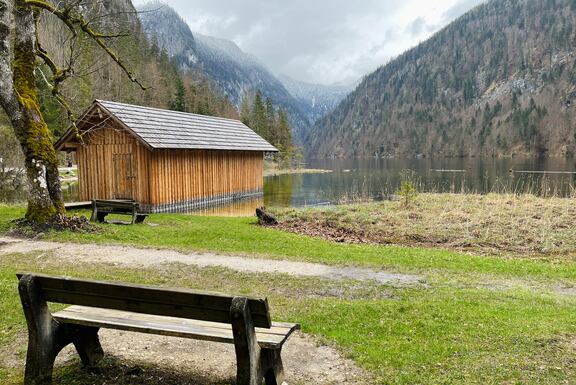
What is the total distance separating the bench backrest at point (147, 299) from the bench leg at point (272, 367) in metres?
0.58

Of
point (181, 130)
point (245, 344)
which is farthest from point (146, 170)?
point (245, 344)

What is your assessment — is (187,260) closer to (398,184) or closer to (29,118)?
(29,118)

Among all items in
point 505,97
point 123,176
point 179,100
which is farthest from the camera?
point 505,97

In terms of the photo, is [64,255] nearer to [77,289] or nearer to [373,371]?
[77,289]

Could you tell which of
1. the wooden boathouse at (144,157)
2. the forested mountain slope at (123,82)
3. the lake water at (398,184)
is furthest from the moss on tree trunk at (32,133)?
the forested mountain slope at (123,82)

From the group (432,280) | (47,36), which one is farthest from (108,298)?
(47,36)

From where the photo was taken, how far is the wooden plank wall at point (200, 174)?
23.7 metres

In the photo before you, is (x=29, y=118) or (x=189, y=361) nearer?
(x=189, y=361)

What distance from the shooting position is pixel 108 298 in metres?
4.34

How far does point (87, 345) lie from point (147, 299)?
60.7 inches

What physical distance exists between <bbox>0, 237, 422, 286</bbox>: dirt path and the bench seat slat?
18.8 feet

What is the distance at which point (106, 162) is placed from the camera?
79.2 ft

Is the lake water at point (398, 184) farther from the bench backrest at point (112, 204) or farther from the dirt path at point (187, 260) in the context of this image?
the dirt path at point (187, 260)

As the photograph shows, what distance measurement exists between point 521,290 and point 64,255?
1074cm
